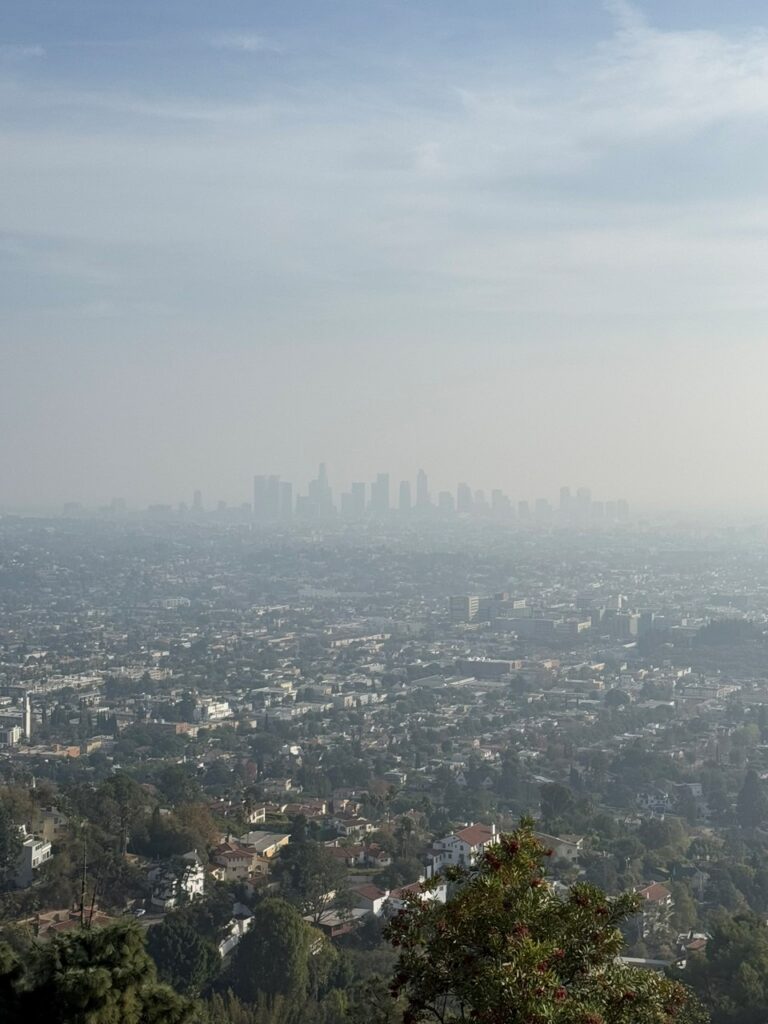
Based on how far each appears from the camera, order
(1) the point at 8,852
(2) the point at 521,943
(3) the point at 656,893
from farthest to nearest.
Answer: (3) the point at 656,893 → (1) the point at 8,852 → (2) the point at 521,943

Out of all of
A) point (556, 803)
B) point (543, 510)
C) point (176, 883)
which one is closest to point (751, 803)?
point (556, 803)

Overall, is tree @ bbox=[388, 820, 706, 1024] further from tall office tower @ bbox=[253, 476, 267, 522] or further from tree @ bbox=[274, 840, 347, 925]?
tall office tower @ bbox=[253, 476, 267, 522]

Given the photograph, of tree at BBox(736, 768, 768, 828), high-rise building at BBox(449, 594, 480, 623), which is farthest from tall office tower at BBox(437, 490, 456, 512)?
tree at BBox(736, 768, 768, 828)

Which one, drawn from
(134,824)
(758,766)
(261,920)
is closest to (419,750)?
(758,766)

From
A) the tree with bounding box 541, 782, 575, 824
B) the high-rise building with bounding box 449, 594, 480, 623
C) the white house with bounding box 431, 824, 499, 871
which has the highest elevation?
the white house with bounding box 431, 824, 499, 871

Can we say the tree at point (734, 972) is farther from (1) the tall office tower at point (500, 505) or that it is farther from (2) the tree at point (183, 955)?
(1) the tall office tower at point (500, 505)

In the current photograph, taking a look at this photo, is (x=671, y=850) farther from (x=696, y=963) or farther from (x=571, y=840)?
(x=696, y=963)

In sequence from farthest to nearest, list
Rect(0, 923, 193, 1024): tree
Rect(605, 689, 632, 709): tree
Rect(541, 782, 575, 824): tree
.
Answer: Rect(605, 689, 632, 709): tree, Rect(541, 782, 575, 824): tree, Rect(0, 923, 193, 1024): tree

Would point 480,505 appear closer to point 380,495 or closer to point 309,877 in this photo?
point 380,495
